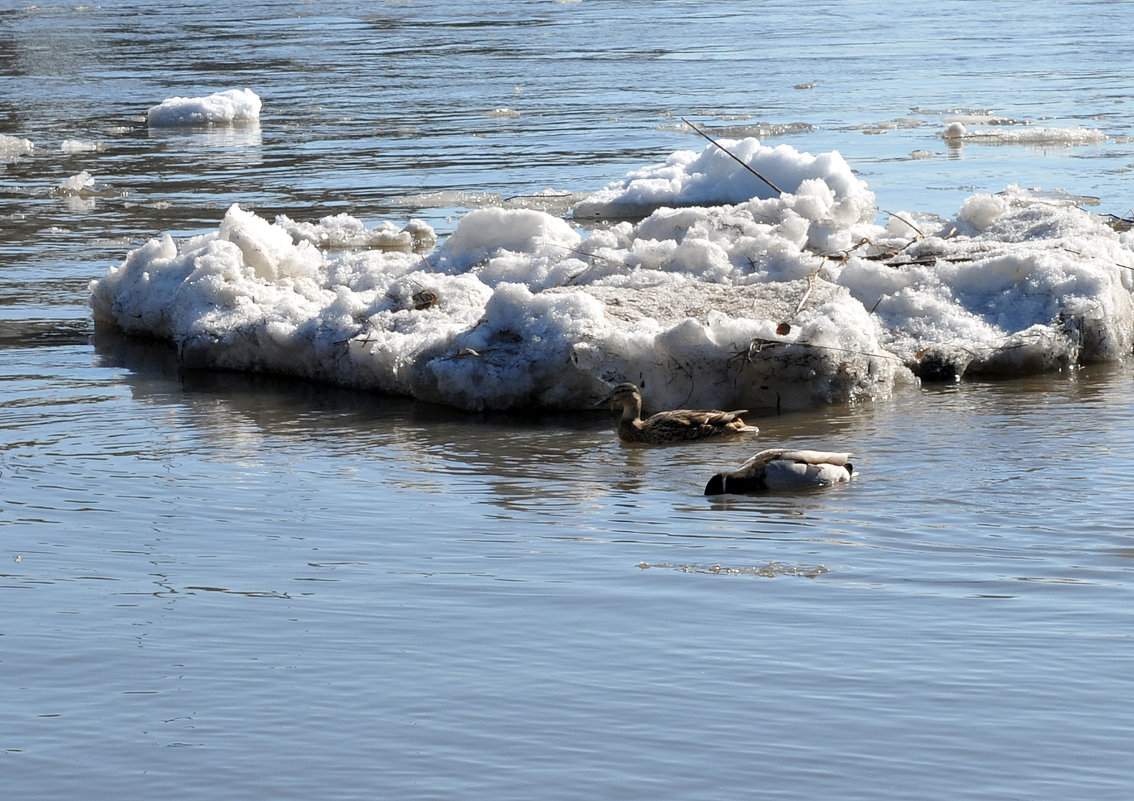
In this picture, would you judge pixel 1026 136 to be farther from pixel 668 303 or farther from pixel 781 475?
pixel 781 475

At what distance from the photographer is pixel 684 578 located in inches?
240

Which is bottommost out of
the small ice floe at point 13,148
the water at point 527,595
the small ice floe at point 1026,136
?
the water at point 527,595

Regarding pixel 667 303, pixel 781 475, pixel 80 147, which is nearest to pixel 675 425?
pixel 781 475

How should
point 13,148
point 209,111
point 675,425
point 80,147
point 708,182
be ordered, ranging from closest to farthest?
point 675,425, point 708,182, point 13,148, point 80,147, point 209,111

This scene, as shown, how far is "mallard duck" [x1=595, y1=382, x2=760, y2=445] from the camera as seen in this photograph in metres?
8.56

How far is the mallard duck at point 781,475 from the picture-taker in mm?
7379

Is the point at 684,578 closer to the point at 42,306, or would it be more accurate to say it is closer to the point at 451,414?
the point at 451,414

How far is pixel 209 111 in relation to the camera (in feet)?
80.1

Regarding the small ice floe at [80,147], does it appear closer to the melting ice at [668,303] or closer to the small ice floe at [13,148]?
the small ice floe at [13,148]

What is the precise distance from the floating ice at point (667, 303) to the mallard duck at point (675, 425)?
0.71 m

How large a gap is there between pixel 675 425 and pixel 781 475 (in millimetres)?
1261

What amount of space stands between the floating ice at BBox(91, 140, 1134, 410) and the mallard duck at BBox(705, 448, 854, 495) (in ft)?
6.34

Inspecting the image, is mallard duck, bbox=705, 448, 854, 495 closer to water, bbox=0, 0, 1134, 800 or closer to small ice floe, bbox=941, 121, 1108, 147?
water, bbox=0, 0, 1134, 800

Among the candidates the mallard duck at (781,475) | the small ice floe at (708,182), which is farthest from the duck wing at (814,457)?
the small ice floe at (708,182)
